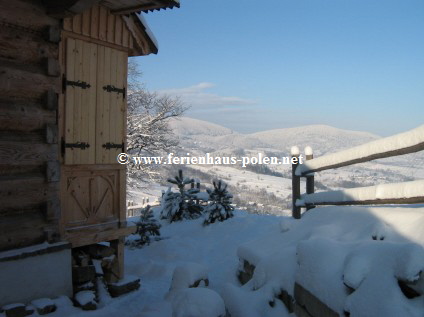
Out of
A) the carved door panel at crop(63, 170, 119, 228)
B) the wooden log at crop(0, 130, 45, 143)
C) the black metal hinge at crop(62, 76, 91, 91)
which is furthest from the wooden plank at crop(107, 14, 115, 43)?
the carved door panel at crop(63, 170, 119, 228)

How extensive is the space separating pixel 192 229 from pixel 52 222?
740cm

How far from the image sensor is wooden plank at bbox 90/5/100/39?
5961 millimetres

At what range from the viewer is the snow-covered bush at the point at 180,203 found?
13758 millimetres

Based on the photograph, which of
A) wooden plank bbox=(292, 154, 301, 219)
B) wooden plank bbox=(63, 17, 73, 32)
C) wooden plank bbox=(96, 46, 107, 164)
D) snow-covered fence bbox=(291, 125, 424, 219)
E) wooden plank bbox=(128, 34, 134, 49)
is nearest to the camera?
snow-covered fence bbox=(291, 125, 424, 219)

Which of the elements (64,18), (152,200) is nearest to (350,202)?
(64,18)

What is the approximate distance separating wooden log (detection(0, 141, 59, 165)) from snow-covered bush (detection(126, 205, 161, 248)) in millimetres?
5781

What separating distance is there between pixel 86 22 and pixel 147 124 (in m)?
11.1

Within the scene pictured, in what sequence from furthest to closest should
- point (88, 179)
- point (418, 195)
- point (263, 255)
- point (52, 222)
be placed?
point (88, 179), point (52, 222), point (263, 255), point (418, 195)

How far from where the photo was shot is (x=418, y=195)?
3473mm

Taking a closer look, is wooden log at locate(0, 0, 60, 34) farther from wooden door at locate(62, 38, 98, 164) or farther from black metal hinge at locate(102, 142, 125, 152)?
black metal hinge at locate(102, 142, 125, 152)

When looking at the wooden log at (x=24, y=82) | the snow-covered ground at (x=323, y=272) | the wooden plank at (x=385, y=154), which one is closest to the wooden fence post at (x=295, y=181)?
the wooden plank at (x=385, y=154)

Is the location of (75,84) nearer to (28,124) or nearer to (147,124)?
(28,124)

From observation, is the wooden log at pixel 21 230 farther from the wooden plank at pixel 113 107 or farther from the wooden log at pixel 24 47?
the wooden log at pixel 24 47

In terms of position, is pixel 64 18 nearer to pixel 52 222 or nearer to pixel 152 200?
pixel 52 222
